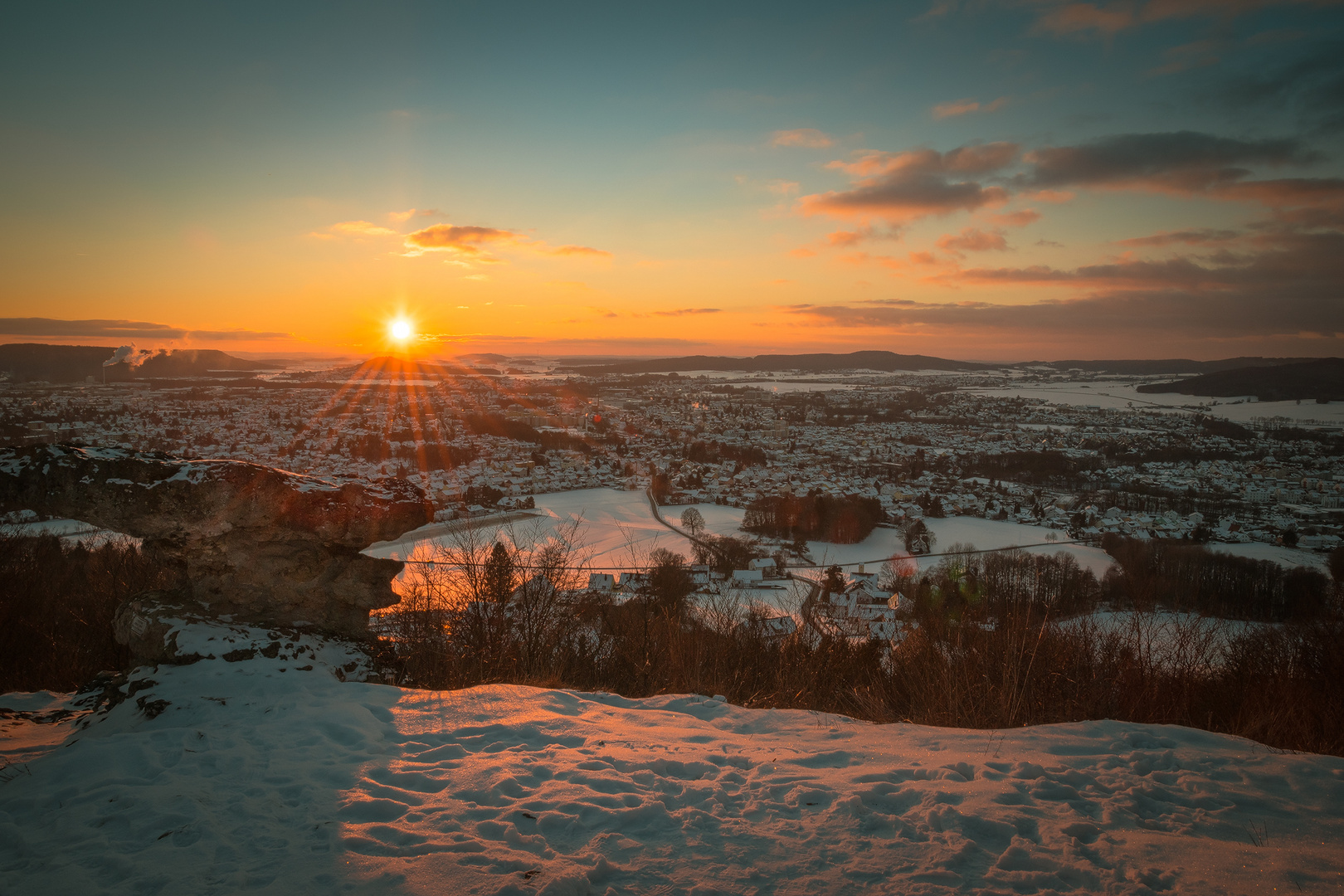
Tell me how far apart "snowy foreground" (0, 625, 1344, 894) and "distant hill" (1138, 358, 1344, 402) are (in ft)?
203

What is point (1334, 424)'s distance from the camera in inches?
1454

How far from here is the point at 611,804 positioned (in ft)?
10.6

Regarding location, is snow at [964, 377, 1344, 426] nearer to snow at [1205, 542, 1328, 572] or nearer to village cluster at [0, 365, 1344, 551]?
village cluster at [0, 365, 1344, 551]

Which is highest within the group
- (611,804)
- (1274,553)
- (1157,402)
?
(1157,402)

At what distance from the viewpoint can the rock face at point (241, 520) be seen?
5.25 meters

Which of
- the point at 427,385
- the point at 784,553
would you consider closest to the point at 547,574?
the point at 784,553

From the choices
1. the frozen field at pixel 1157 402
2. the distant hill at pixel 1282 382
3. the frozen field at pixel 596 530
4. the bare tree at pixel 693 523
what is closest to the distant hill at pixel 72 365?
the frozen field at pixel 596 530

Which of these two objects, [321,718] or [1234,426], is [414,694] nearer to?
[321,718]

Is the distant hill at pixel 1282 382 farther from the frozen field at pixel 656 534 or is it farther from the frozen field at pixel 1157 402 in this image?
the frozen field at pixel 656 534

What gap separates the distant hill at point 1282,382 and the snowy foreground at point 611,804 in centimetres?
6175

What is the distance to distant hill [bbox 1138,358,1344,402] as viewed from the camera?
45250 millimetres

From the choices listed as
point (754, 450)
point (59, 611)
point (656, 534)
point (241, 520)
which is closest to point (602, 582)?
point (59, 611)

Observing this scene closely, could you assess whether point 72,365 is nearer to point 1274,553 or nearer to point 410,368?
point 1274,553

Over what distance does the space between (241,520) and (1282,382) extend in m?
76.5
